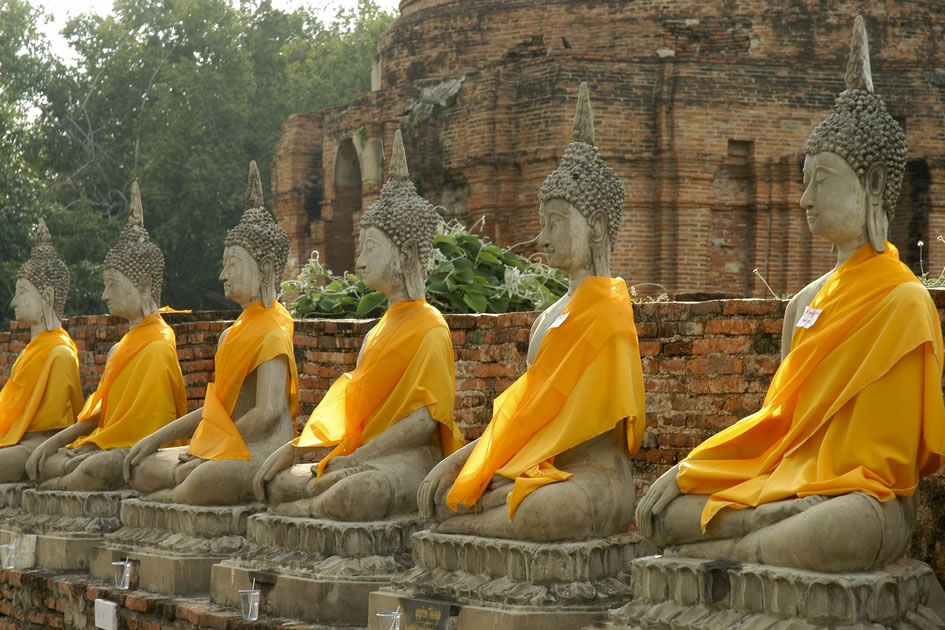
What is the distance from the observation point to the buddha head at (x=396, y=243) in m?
6.33

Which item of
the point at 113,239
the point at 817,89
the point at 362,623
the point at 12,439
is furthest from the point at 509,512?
the point at 113,239

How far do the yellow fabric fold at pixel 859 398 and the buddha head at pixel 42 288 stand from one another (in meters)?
5.83

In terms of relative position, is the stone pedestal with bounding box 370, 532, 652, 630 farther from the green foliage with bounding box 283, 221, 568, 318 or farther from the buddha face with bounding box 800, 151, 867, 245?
the green foliage with bounding box 283, 221, 568, 318

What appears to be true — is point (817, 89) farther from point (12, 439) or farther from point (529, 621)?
point (529, 621)

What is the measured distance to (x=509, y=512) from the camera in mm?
5164

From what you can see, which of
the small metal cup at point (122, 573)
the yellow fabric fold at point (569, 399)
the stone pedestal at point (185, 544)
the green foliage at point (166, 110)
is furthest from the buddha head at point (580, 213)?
the green foliage at point (166, 110)

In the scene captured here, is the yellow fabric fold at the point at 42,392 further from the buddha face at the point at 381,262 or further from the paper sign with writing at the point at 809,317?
the paper sign with writing at the point at 809,317

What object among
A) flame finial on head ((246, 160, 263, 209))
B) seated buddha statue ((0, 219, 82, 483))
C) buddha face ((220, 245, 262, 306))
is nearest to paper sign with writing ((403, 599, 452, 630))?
buddha face ((220, 245, 262, 306))

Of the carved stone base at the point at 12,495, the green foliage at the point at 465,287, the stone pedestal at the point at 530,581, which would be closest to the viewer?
the stone pedestal at the point at 530,581

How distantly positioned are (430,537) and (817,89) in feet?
27.5

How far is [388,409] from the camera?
6.19 meters

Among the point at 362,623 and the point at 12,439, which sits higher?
the point at 12,439

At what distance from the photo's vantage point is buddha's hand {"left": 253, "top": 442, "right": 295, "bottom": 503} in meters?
6.33

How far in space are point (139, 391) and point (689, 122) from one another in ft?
20.4
